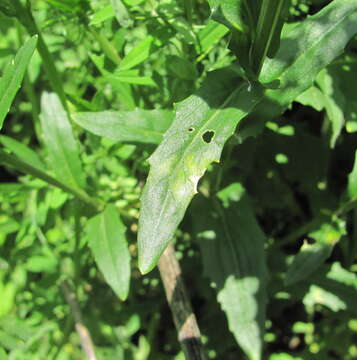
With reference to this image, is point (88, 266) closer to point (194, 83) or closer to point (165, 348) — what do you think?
point (165, 348)

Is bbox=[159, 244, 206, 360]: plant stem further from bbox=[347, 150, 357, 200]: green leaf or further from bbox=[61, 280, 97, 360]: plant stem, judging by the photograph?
bbox=[347, 150, 357, 200]: green leaf

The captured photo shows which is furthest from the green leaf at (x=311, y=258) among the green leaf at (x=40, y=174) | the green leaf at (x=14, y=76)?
the green leaf at (x=14, y=76)

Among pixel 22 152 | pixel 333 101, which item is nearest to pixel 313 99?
pixel 333 101

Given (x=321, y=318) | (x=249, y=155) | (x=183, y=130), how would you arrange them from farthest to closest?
(x=321, y=318), (x=249, y=155), (x=183, y=130)

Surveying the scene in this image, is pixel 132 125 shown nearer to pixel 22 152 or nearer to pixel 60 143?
pixel 60 143

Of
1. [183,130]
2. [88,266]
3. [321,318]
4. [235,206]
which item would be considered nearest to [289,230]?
[321,318]
